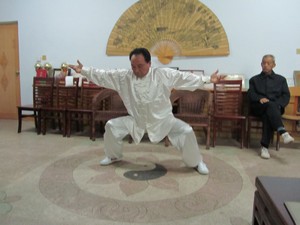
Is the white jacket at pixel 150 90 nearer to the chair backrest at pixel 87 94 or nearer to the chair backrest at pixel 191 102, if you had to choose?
the chair backrest at pixel 191 102

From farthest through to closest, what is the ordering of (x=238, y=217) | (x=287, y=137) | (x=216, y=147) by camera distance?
(x=216, y=147), (x=287, y=137), (x=238, y=217)

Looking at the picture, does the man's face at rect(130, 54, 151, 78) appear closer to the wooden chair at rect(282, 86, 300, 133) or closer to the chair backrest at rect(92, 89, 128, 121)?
the chair backrest at rect(92, 89, 128, 121)

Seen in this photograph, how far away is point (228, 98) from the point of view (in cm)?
366

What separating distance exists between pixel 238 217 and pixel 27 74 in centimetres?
465

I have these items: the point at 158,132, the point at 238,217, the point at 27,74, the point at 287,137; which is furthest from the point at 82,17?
the point at 238,217

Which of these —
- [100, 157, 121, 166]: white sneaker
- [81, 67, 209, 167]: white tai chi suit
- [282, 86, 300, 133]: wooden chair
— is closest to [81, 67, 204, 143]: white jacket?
[81, 67, 209, 167]: white tai chi suit

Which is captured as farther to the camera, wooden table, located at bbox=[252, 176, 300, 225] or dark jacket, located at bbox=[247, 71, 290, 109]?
dark jacket, located at bbox=[247, 71, 290, 109]

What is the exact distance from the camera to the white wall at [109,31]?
3.98m

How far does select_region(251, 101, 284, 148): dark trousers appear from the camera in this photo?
123 inches

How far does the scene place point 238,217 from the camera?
1812 mm

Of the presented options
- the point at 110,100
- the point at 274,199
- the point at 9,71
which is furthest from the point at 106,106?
the point at 274,199

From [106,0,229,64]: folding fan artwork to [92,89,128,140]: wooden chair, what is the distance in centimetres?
101

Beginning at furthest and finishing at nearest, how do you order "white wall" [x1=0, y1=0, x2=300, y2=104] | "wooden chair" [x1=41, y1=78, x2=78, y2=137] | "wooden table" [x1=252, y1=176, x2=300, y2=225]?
"wooden chair" [x1=41, y1=78, x2=78, y2=137] < "white wall" [x1=0, y1=0, x2=300, y2=104] < "wooden table" [x1=252, y1=176, x2=300, y2=225]

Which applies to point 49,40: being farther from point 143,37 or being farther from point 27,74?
point 143,37
